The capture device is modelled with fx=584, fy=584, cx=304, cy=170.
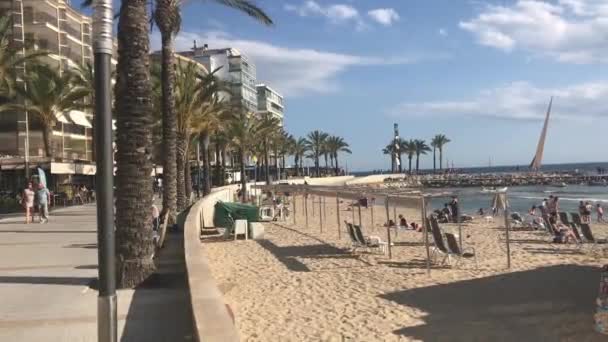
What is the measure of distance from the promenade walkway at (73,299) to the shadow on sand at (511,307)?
2.93 meters

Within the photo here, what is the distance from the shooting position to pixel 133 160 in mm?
8477

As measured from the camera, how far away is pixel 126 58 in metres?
8.62

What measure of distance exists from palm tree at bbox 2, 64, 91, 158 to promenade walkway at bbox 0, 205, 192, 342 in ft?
75.9

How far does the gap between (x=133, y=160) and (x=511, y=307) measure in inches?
231

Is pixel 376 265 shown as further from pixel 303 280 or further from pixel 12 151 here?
pixel 12 151

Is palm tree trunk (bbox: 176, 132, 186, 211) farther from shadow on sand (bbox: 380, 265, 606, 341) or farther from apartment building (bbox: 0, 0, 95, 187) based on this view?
apartment building (bbox: 0, 0, 95, 187)

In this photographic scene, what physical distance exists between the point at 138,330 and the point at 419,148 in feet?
411

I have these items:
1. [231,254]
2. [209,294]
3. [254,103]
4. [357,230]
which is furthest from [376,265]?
[254,103]

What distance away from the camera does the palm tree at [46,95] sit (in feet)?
110

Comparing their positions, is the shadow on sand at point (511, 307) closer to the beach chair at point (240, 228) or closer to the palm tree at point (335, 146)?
the beach chair at point (240, 228)

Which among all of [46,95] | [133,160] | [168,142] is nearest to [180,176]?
[168,142]

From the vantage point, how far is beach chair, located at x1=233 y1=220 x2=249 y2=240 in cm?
1701

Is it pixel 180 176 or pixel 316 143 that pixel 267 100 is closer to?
pixel 316 143

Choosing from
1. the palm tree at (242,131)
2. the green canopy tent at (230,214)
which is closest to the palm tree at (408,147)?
the palm tree at (242,131)
